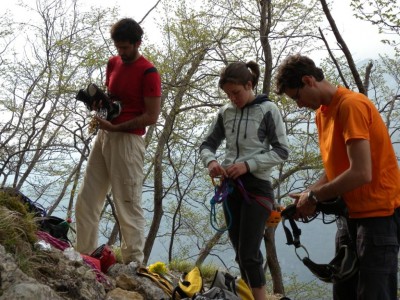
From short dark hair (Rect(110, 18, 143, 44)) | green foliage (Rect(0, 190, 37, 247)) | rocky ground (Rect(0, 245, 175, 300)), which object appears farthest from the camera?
short dark hair (Rect(110, 18, 143, 44))

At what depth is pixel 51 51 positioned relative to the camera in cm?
1495

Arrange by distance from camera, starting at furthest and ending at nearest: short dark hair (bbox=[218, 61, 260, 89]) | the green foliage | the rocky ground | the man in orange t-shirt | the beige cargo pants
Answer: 1. the beige cargo pants
2. short dark hair (bbox=[218, 61, 260, 89])
3. the green foliage
4. the rocky ground
5. the man in orange t-shirt

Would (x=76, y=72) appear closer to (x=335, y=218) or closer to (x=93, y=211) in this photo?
(x=93, y=211)

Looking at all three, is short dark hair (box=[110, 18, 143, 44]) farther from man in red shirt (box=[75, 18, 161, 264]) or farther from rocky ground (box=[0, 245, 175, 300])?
rocky ground (box=[0, 245, 175, 300])

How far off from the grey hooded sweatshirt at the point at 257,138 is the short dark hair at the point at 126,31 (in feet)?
3.42

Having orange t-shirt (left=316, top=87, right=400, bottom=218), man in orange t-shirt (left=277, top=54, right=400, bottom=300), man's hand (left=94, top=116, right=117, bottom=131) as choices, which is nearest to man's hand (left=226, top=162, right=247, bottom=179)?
man in orange t-shirt (left=277, top=54, right=400, bottom=300)

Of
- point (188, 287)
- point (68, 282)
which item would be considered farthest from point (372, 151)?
point (68, 282)

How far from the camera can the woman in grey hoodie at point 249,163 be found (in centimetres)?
332

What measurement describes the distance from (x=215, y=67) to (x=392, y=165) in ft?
32.6

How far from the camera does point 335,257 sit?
2600 mm

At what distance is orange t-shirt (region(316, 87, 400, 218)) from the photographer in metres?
2.31

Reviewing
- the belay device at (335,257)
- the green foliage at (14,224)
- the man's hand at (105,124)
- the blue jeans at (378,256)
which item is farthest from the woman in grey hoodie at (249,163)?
the green foliage at (14,224)

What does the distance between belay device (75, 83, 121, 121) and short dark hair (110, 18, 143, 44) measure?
1.45 feet

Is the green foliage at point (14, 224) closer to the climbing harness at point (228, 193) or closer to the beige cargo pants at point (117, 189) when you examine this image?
the beige cargo pants at point (117, 189)
